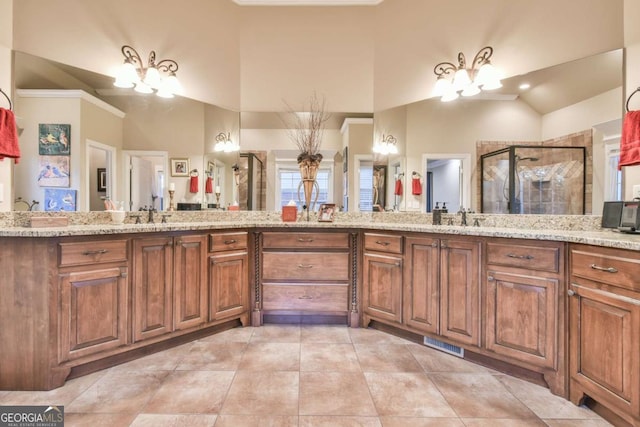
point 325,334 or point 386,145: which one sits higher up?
point 386,145

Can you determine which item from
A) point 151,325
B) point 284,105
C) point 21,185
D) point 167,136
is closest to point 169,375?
point 151,325

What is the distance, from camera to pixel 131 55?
8.10 feet

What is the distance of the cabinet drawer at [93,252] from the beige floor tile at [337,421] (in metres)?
1.42

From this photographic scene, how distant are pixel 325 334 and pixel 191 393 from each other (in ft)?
3.59

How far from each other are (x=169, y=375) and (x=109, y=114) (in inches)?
79.8

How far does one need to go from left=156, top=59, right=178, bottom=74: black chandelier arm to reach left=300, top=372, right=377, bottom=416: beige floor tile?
2674mm

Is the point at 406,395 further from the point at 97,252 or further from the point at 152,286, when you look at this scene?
the point at 97,252

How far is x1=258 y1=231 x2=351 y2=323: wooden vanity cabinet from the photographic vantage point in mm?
2590

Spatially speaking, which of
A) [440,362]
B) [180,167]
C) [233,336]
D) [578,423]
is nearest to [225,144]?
[180,167]

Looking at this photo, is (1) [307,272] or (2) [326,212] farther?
(2) [326,212]

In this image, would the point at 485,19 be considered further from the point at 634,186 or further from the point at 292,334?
the point at 292,334

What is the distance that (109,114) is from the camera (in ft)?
7.97

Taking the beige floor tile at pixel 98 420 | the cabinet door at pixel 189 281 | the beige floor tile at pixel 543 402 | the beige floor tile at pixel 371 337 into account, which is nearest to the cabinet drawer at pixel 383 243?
the beige floor tile at pixel 371 337
